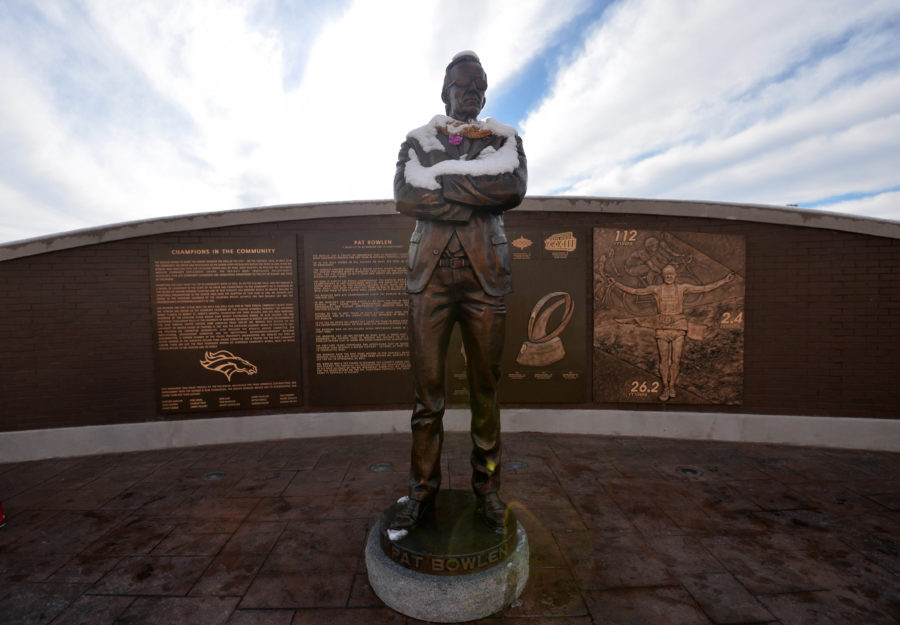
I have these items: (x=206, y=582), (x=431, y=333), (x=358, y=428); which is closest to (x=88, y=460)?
(x=358, y=428)

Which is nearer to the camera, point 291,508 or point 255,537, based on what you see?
point 255,537

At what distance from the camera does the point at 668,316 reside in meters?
5.19

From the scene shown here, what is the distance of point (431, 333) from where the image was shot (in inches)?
100.0

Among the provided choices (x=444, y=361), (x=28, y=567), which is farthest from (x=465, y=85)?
(x=28, y=567)

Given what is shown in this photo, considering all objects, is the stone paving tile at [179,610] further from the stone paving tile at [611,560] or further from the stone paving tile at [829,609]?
the stone paving tile at [829,609]

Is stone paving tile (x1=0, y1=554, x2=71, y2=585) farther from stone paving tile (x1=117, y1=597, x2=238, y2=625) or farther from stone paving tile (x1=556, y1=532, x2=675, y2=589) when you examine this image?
stone paving tile (x1=556, y1=532, x2=675, y2=589)

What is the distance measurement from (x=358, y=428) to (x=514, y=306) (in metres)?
2.49

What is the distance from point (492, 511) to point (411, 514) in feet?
1.57

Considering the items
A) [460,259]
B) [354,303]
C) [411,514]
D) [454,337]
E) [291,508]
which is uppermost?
[460,259]

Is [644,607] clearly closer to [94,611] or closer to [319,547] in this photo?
[319,547]

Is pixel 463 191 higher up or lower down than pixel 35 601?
higher up

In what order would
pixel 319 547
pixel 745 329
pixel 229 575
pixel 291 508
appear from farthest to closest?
pixel 745 329, pixel 291 508, pixel 319 547, pixel 229 575

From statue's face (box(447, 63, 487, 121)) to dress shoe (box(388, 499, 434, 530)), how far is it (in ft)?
7.76

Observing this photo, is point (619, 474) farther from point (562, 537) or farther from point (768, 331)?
point (768, 331)
